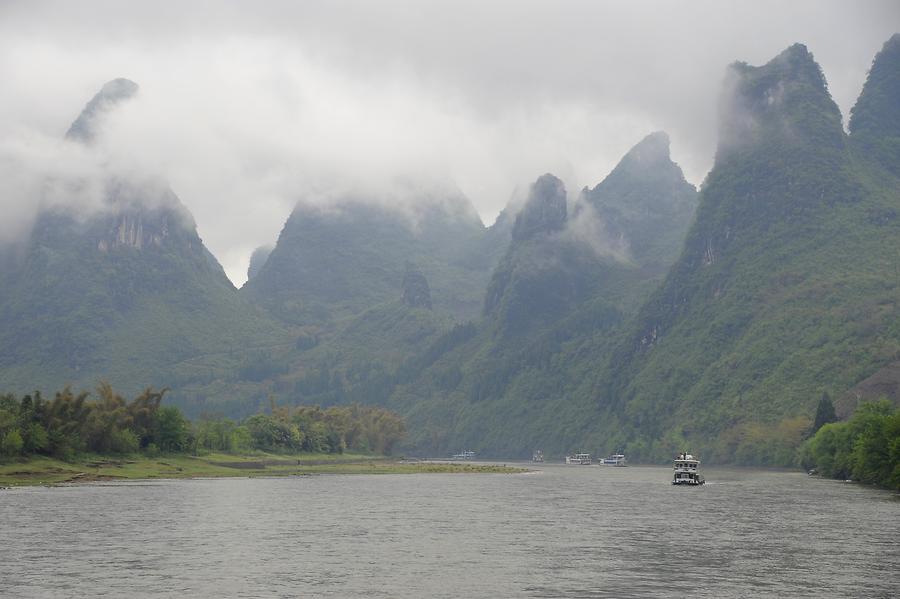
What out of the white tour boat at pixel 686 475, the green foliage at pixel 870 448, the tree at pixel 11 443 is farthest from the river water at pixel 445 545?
the white tour boat at pixel 686 475

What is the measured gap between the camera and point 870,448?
162 meters

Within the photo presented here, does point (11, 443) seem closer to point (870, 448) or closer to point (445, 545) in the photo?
point (445, 545)

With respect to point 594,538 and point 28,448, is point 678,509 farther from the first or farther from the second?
point 28,448

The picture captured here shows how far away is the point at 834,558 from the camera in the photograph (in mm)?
80312

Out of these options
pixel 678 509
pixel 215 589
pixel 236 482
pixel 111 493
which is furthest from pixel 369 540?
pixel 236 482

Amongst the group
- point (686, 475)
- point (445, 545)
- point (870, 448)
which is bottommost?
point (445, 545)

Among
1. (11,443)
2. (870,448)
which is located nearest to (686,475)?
(870,448)

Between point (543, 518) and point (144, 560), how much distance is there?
48101mm

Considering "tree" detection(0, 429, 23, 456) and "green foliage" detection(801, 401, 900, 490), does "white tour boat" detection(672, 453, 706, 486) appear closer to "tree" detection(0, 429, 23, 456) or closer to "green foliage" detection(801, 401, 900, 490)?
"green foliage" detection(801, 401, 900, 490)

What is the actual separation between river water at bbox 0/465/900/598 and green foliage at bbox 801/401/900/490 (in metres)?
8.02

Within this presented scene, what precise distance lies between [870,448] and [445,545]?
96.5 meters

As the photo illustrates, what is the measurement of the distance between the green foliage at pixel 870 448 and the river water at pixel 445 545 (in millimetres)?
8025

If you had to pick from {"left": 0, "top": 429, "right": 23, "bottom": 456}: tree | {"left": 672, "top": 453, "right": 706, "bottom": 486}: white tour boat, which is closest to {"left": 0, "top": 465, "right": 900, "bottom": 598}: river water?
{"left": 0, "top": 429, "right": 23, "bottom": 456}: tree

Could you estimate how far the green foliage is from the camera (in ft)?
485
